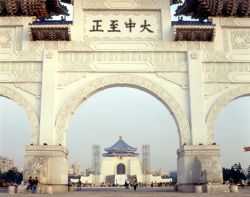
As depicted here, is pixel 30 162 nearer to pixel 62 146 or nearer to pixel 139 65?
pixel 62 146

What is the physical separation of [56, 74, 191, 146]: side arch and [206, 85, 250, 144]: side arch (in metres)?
0.74

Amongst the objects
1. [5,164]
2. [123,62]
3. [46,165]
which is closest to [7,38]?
[123,62]

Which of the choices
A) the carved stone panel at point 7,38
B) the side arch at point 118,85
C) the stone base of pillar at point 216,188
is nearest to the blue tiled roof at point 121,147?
the side arch at point 118,85

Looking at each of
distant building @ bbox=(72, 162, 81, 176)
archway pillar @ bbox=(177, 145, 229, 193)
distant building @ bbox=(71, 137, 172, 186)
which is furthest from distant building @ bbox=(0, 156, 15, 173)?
archway pillar @ bbox=(177, 145, 229, 193)

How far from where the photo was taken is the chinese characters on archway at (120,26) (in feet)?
43.3

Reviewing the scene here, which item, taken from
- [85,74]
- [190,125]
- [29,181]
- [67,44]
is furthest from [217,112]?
[29,181]

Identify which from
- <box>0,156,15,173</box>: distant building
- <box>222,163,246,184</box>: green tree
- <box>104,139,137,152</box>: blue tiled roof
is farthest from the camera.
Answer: <box>0,156,15,173</box>: distant building

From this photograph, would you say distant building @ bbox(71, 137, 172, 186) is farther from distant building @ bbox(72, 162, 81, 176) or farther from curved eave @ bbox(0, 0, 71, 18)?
distant building @ bbox(72, 162, 81, 176)

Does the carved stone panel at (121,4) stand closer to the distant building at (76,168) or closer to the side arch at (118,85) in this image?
the side arch at (118,85)

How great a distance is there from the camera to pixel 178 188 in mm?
12703

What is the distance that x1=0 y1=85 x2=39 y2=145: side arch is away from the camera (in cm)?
1221

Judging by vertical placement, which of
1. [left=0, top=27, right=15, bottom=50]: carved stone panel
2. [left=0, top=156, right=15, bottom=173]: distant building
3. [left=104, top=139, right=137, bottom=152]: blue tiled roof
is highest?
[left=0, top=27, right=15, bottom=50]: carved stone panel

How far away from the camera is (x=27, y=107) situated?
12398mm

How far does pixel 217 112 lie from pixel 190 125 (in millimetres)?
1073
